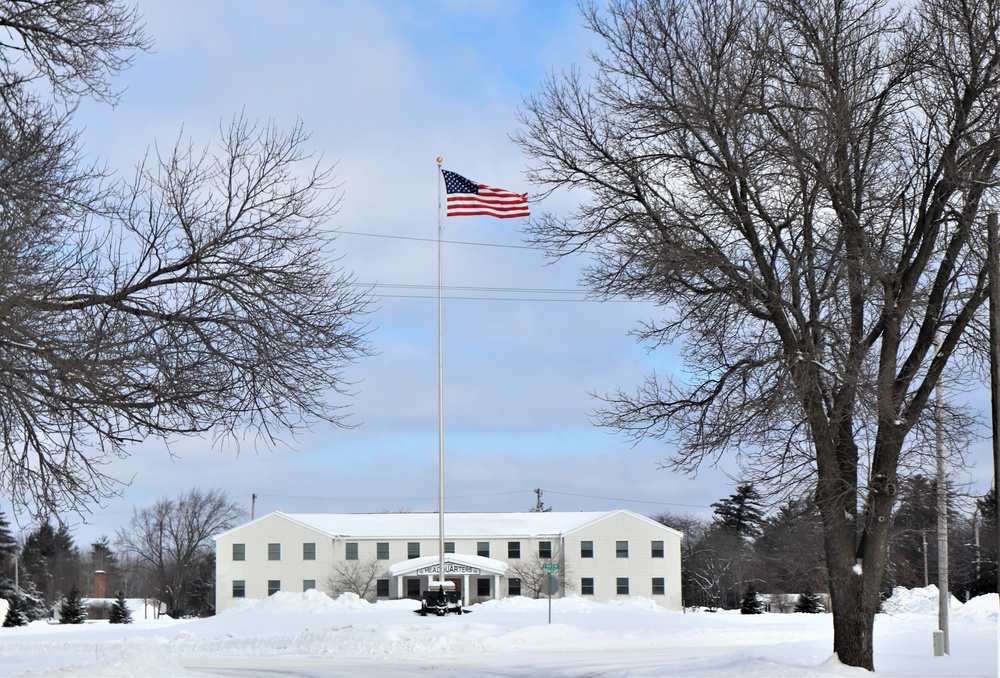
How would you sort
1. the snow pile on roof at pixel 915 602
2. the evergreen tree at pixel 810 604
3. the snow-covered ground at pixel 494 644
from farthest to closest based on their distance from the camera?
1. the evergreen tree at pixel 810 604
2. the snow pile on roof at pixel 915 602
3. the snow-covered ground at pixel 494 644

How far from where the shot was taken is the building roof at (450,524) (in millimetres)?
71750

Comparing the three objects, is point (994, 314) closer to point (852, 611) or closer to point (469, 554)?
point (852, 611)

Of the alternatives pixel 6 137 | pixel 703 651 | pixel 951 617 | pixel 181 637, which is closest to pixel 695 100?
pixel 6 137

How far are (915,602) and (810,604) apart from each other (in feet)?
26.7

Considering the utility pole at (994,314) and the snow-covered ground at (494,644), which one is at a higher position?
the utility pole at (994,314)

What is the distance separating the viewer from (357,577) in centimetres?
6912

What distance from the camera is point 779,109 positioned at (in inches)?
681

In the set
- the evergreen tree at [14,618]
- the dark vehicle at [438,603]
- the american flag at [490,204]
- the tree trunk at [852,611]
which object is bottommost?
the evergreen tree at [14,618]

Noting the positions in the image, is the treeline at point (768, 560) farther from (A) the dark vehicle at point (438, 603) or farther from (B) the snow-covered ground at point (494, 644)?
(A) the dark vehicle at point (438, 603)

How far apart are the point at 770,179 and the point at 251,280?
835 centimetres

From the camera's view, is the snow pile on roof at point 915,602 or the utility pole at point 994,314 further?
the snow pile on roof at point 915,602

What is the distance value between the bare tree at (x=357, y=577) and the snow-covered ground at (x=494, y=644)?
2247 cm

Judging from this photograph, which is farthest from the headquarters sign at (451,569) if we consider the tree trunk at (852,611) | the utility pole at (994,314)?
the utility pole at (994,314)

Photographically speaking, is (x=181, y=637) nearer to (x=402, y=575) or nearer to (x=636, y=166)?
(x=636, y=166)
